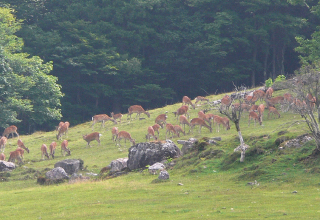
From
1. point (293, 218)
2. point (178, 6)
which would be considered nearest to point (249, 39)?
point (178, 6)

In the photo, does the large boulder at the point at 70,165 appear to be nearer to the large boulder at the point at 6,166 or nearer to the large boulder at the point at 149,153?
the large boulder at the point at 149,153

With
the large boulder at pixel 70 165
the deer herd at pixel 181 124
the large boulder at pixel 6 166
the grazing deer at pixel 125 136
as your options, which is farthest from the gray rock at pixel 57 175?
the grazing deer at pixel 125 136

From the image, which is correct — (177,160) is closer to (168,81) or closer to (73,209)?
(73,209)

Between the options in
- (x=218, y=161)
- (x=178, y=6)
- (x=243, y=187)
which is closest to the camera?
(x=243, y=187)

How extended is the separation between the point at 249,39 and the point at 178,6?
10046 millimetres

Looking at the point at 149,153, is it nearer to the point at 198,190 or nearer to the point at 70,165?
the point at 70,165

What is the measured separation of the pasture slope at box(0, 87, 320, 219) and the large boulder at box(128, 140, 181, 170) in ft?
2.36

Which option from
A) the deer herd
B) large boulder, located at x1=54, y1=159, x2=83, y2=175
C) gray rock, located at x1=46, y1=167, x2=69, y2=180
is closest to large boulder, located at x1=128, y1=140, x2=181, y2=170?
large boulder, located at x1=54, y1=159, x2=83, y2=175

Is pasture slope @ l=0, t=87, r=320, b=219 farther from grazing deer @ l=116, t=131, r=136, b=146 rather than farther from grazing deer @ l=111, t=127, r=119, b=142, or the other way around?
grazing deer @ l=111, t=127, r=119, b=142

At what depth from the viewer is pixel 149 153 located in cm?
2691

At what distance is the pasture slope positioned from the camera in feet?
51.0

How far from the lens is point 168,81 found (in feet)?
220

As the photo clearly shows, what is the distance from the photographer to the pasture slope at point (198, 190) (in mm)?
15539

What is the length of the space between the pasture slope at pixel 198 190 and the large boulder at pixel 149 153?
0.72m
